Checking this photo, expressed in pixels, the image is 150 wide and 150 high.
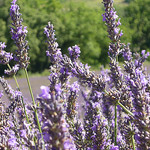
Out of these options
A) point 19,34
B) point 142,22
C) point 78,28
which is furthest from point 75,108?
A: point 142,22

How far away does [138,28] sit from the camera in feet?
65.6

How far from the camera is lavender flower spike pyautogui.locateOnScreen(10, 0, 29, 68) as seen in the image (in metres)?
1.95

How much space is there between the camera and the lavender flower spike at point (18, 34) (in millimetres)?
1945

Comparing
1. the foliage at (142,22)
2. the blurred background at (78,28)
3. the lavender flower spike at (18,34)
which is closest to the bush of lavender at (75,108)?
the lavender flower spike at (18,34)

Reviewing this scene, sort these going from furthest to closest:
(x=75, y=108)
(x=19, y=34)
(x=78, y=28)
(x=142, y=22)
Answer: (x=142, y=22)
(x=78, y=28)
(x=19, y=34)
(x=75, y=108)

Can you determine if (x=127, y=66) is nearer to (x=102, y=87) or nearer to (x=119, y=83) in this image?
(x=119, y=83)

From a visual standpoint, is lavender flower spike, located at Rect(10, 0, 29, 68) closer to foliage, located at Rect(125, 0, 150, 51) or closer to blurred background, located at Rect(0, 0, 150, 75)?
blurred background, located at Rect(0, 0, 150, 75)

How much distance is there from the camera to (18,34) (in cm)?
196

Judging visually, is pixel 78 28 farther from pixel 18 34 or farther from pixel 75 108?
pixel 75 108

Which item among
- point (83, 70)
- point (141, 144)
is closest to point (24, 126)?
point (141, 144)

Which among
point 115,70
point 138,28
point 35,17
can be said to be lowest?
point 115,70

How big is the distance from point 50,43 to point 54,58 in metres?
0.13

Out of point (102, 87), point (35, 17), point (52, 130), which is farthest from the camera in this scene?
point (35, 17)

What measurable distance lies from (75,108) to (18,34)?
69cm
